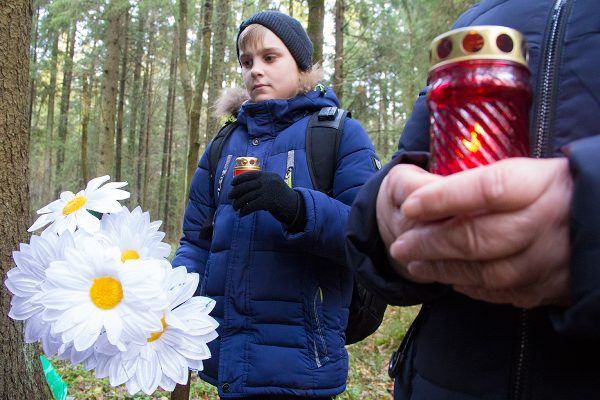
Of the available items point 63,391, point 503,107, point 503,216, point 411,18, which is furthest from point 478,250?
point 411,18

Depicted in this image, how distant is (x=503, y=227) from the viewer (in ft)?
2.07

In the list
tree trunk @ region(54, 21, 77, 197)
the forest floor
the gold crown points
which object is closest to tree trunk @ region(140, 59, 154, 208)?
tree trunk @ region(54, 21, 77, 197)

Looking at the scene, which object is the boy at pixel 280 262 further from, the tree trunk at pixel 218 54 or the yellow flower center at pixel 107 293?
the tree trunk at pixel 218 54

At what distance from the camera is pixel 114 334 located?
1169 mm

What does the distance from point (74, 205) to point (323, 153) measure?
42.2 inches

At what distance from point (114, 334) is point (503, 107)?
99 centimetres

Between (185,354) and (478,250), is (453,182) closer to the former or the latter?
(478,250)

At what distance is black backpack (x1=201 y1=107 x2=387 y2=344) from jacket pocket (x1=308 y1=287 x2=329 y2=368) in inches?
9.3

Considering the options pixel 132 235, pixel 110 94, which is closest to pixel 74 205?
pixel 132 235

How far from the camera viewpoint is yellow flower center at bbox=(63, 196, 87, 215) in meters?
1.48

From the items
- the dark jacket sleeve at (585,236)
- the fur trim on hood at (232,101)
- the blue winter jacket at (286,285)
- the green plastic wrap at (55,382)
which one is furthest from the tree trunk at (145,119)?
the dark jacket sleeve at (585,236)

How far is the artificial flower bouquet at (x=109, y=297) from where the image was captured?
1194mm

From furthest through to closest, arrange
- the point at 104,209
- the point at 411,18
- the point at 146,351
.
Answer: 1. the point at 411,18
2. the point at 104,209
3. the point at 146,351

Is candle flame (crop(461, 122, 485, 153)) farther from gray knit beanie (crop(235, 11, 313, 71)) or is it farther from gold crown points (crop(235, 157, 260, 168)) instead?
gray knit beanie (crop(235, 11, 313, 71))
